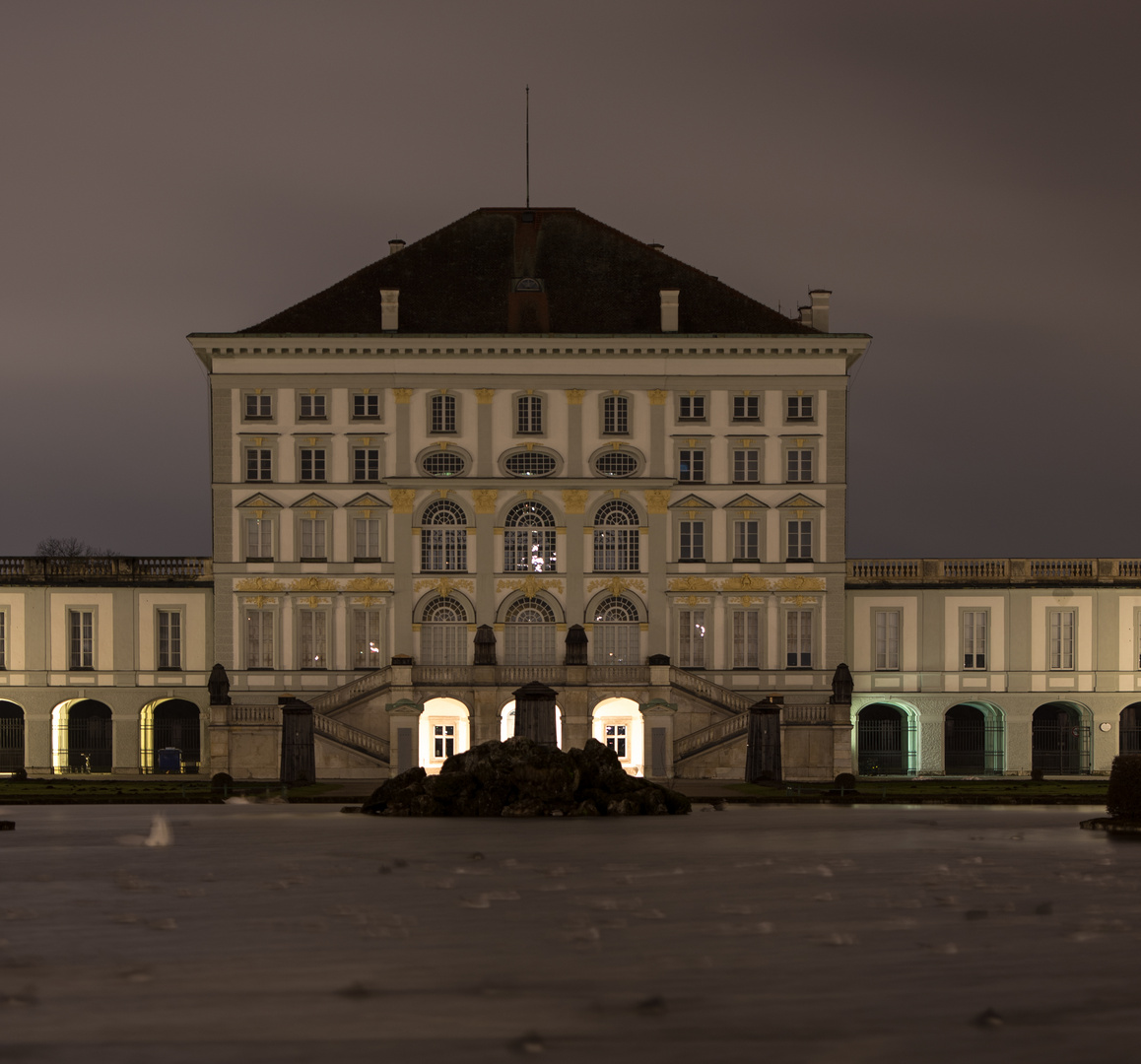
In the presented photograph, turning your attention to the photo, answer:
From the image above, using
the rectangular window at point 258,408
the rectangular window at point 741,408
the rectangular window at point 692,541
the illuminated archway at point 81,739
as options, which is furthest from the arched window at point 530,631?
the illuminated archway at point 81,739

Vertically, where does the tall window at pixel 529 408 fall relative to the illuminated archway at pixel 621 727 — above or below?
above

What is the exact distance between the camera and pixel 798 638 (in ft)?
219

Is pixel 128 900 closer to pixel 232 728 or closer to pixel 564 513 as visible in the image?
pixel 232 728

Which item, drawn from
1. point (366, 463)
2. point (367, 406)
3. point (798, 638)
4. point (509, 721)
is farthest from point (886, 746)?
point (367, 406)

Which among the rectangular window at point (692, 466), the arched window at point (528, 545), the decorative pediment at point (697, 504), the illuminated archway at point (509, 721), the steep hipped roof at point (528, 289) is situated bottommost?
the illuminated archway at point (509, 721)

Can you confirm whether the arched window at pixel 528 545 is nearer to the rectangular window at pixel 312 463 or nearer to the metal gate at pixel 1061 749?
the rectangular window at pixel 312 463

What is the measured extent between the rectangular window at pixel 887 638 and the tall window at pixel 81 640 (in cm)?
2951

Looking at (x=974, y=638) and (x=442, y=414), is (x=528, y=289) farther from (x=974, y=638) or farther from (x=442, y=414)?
(x=974, y=638)

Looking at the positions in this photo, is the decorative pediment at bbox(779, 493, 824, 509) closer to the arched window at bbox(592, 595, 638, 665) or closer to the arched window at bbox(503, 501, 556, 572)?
the arched window at bbox(592, 595, 638, 665)

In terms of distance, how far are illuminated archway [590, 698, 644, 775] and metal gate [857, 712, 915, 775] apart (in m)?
9.43

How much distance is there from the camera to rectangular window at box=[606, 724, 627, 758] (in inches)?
2475

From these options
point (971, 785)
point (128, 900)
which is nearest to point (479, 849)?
point (128, 900)

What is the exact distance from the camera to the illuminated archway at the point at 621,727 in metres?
62.5

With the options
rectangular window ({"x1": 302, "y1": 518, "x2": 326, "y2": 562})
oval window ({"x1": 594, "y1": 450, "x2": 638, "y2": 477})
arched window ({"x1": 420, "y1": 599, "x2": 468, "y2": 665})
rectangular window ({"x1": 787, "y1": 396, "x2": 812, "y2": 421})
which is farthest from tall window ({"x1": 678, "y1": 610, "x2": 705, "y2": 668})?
rectangular window ({"x1": 302, "y1": 518, "x2": 326, "y2": 562})
